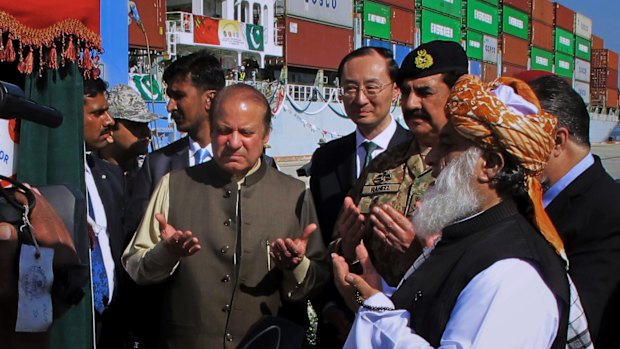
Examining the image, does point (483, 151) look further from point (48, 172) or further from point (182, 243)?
point (48, 172)

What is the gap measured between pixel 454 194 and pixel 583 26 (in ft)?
218

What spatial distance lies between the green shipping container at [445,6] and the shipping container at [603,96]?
2341cm

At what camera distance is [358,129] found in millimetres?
3219

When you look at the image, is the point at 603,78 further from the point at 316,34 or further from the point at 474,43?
the point at 316,34

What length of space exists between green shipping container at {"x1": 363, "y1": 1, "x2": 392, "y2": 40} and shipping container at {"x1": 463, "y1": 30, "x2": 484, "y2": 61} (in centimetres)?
1002

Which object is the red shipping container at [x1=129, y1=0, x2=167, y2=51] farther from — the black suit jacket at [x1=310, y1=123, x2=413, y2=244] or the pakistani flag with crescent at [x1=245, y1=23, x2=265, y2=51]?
the black suit jacket at [x1=310, y1=123, x2=413, y2=244]

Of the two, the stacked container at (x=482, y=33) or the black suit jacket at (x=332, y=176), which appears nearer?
the black suit jacket at (x=332, y=176)

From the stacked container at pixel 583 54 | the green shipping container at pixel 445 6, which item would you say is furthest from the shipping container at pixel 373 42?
the stacked container at pixel 583 54

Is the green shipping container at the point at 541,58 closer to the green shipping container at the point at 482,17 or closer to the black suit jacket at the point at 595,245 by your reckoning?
the green shipping container at the point at 482,17

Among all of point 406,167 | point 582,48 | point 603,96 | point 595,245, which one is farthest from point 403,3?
point 595,245

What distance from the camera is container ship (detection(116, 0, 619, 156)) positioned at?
2575 centimetres

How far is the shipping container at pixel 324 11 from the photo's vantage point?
33812 millimetres

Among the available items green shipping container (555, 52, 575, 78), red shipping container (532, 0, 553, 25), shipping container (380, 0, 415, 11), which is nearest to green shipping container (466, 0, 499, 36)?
red shipping container (532, 0, 553, 25)

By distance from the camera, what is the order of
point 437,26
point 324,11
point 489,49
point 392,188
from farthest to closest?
point 489,49 < point 437,26 < point 324,11 < point 392,188
